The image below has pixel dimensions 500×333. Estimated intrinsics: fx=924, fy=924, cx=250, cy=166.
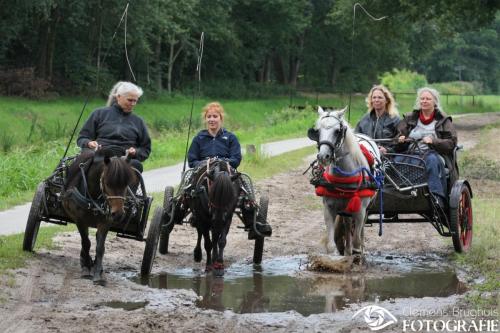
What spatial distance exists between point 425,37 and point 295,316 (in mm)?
68478

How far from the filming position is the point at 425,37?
7431 centimetres

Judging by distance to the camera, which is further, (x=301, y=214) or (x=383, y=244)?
(x=301, y=214)

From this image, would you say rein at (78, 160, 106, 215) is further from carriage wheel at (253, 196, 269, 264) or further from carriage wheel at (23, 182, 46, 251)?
carriage wheel at (253, 196, 269, 264)

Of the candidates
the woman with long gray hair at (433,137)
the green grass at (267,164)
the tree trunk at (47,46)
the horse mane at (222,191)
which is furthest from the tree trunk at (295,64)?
the horse mane at (222,191)

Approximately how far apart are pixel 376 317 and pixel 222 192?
8.21 ft

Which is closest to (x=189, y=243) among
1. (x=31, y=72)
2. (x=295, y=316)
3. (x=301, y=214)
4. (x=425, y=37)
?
(x=301, y=214)

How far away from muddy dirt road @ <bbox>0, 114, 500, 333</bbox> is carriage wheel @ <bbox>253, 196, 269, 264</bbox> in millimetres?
285

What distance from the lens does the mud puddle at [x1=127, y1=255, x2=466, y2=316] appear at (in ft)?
29.1

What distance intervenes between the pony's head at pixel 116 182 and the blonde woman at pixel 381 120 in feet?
12.6

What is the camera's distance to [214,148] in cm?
1060

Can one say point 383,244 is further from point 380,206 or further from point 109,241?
point 109,241

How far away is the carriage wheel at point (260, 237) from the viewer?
10.8m

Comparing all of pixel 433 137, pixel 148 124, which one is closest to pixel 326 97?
pixel 148 124

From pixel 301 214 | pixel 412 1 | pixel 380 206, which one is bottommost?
pixel 301 214
